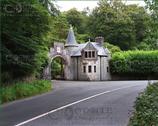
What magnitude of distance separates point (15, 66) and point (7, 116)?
10968mm

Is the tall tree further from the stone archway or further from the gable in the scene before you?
the gable

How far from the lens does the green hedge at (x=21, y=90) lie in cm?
2198

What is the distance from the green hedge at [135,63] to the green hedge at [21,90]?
114 ft

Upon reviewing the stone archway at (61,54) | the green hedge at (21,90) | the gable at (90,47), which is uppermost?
the gable at (90,47)

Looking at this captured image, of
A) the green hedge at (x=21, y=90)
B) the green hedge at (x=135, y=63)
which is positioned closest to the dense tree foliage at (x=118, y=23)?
the green hedge at (x=135, y=63)

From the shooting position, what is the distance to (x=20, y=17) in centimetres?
2383

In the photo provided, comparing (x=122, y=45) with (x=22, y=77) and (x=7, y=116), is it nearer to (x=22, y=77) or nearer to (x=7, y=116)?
(x=22, y=77)

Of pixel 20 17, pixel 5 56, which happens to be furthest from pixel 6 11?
pixel 5 56

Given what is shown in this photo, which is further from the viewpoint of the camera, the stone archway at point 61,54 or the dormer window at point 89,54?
the dormer window at point 89,54

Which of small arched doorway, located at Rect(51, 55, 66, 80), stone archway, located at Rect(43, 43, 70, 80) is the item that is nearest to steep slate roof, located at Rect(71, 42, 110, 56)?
stone archway, located at Rect(43, 43, 70, 80)

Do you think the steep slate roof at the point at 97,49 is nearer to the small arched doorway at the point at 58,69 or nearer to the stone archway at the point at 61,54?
the stone archway at the point at 61,54

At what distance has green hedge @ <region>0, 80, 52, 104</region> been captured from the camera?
72.1ft

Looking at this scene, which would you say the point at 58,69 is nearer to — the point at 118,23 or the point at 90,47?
the point at 90,47

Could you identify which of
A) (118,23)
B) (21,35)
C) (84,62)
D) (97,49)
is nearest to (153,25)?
(21,35)
